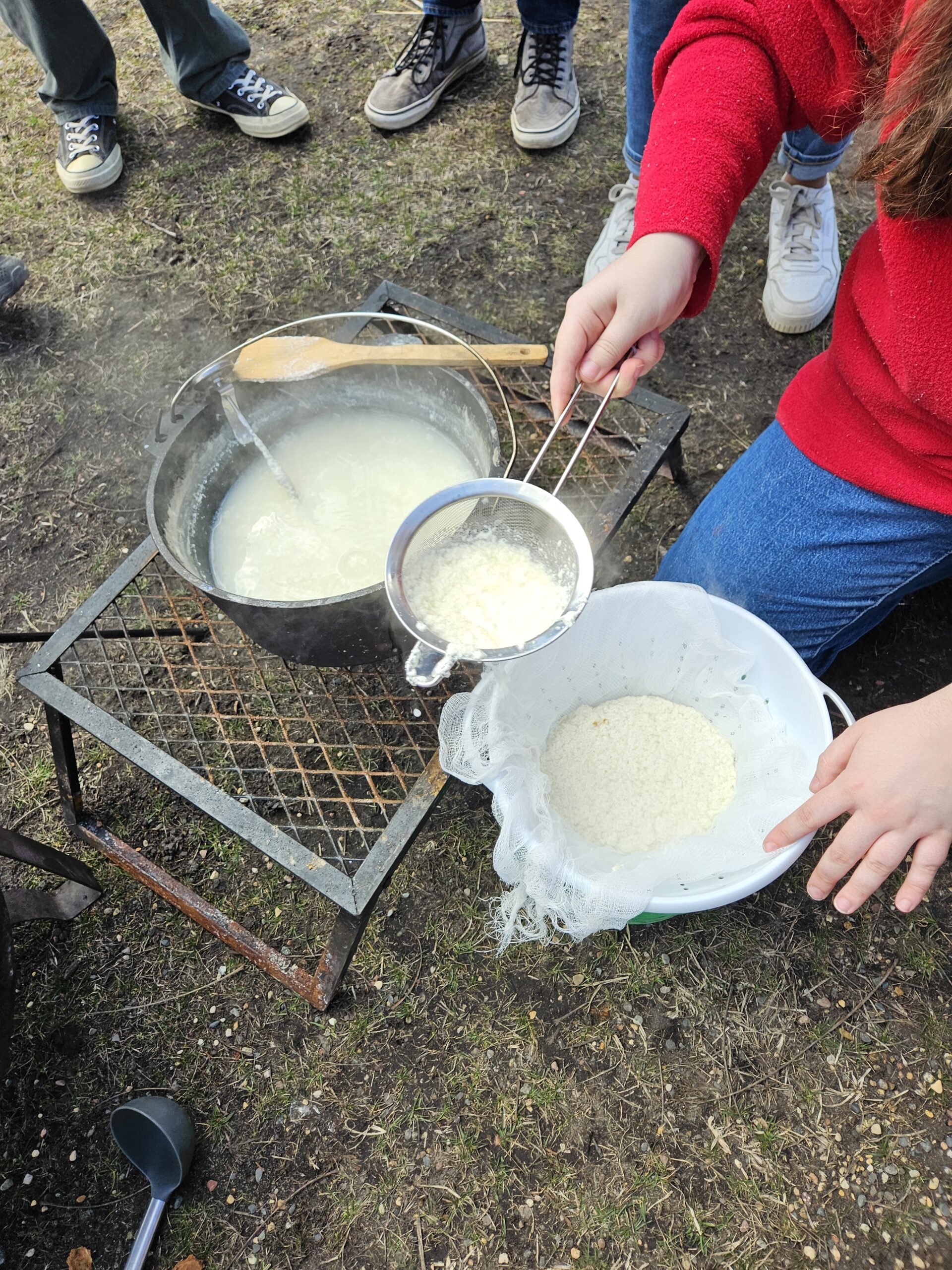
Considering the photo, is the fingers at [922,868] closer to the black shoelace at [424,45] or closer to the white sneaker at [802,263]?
the white sneaker at [802,263]

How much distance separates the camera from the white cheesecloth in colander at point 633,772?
1.38 m

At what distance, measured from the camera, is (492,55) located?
3434 millimetres

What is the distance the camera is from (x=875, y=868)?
109 cm

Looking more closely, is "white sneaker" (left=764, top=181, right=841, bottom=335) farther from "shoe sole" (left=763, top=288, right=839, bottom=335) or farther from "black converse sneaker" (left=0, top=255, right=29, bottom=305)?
"black converse sneaker" (left=0, top=255, right=29, bottom=305)

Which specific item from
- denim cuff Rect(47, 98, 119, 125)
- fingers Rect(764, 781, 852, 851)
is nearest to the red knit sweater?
fingers Rect(764, 781, 852, 851)

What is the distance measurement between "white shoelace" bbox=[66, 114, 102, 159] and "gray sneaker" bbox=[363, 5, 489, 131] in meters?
1.07

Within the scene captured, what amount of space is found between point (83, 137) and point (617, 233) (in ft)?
7.02

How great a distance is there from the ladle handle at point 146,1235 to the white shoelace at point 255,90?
3582 millimetres

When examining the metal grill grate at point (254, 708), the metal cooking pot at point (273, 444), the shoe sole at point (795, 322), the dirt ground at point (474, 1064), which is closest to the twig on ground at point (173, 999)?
the dirt ground at point (474, 1064)

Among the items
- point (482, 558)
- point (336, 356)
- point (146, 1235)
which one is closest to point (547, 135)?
point (336, 356)

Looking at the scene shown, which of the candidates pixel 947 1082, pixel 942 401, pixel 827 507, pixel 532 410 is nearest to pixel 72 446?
pixel 532 410

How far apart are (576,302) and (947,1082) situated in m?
1.69

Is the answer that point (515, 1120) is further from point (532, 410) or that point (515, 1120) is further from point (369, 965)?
point (532, 410)

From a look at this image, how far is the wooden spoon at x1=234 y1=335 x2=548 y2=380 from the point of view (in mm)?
1688
